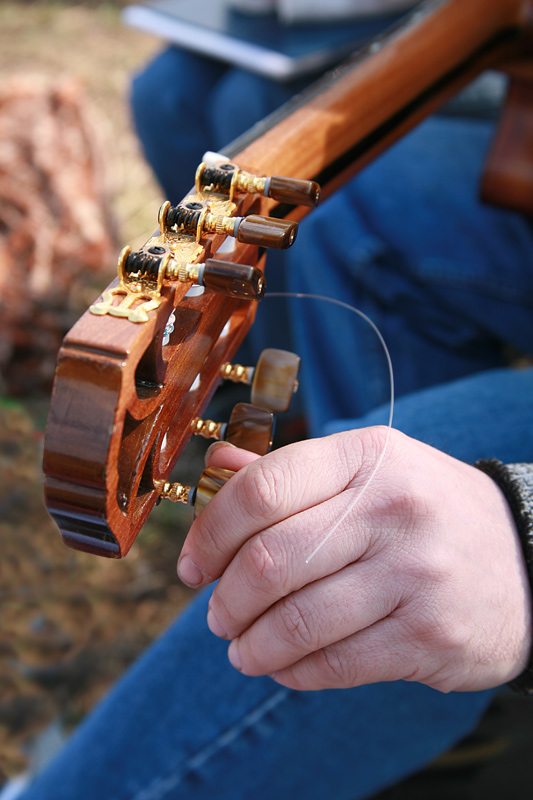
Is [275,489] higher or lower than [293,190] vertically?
lower

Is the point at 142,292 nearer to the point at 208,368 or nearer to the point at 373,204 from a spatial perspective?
the point at 208,368

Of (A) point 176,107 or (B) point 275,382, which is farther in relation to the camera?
(A) point 176,107

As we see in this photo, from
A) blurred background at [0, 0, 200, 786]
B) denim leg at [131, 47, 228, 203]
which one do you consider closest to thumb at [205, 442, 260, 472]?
blurred background at [0, 0, 200, 786]

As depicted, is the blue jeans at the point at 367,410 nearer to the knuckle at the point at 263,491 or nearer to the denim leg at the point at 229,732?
the denim leg at the point at 229,732

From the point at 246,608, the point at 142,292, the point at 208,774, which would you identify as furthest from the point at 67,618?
the point at 142,292

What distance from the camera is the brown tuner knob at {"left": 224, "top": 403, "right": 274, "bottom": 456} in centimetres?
51

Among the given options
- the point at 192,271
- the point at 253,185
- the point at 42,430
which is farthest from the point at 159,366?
the point at 42,430

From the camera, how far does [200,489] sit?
0.46 m

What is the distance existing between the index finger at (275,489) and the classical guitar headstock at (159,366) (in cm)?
5

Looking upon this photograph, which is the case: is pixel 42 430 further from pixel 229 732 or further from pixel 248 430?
pixel 248 430

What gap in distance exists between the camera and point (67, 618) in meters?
1.25

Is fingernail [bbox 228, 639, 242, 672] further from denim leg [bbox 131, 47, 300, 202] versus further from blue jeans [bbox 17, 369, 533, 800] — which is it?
denim leg [bbox 131, 47, 300, 202]

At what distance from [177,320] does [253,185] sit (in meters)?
0.12

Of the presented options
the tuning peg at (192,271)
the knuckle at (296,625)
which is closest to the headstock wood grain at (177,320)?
the tuning peg at (192,271)
